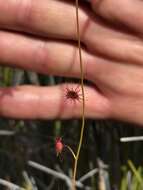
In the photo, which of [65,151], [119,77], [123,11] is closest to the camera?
[123,11]

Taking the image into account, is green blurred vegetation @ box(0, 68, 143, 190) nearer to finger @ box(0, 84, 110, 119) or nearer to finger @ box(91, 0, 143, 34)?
finger @ box(0, 84, 110, 119)

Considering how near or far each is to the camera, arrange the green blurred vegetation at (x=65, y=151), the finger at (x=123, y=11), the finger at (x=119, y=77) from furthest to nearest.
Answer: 1. the green blurred vegetation at (x=65, y=151)
2. the finger at (x=119, y=77)
3. the finger at (x=123, y=11)

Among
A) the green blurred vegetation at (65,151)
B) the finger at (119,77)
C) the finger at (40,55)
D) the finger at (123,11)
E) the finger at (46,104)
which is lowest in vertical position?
the green blurred vegetation at (65,151)

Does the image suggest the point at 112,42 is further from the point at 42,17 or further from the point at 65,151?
the point at 65,151

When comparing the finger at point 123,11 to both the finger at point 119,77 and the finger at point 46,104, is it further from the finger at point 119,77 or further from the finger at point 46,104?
the finger at point 46,104

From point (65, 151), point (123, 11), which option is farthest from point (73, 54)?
point (65, 151)

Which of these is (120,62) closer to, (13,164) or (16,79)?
(16,79)

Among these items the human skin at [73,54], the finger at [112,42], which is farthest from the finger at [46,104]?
the finger at [112,42]
